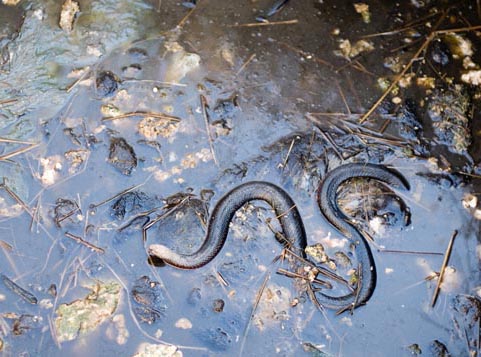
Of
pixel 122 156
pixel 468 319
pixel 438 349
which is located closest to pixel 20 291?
pixel 122 156

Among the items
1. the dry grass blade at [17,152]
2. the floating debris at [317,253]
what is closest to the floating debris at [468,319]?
the floating debris at [317,253]

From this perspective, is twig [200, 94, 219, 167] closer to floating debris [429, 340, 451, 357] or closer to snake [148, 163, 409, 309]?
snake [148, 163, 409, 309]

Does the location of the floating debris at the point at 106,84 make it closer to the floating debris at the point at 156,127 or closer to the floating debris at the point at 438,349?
the floating debris at the point at 156,127

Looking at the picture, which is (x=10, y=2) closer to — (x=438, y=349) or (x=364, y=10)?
(x=364, y=10)

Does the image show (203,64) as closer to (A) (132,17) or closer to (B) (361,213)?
(A) (132,17)

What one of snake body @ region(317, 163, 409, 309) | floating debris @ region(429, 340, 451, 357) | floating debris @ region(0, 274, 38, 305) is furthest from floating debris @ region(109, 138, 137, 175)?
floating debris @ region(429, 340, 451, 357)

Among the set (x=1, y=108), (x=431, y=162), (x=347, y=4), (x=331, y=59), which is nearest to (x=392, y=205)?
(x=431, y=162)
